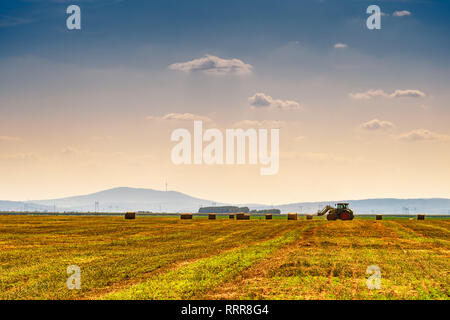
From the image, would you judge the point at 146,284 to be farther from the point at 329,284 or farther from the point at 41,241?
the point at 41,241

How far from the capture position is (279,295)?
14.3 meters

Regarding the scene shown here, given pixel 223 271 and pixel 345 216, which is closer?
pixel 223 271

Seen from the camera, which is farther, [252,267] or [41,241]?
[41,241]

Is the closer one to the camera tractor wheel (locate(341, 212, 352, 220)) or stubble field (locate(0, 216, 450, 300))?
stubble field (locate(0, 216, 450, 300))

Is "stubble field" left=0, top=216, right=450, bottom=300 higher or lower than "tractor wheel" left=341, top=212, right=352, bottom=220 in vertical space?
higher

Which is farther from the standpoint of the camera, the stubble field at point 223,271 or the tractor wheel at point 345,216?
the tractor wheel at point 345,216

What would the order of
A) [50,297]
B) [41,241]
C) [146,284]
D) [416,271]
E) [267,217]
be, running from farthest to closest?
[267,217] < [41,241] < [416,271] < [146,284] < [50,297]

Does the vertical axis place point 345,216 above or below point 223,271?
below

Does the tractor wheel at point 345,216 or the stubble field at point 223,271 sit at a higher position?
the stubble field at point 223,271
